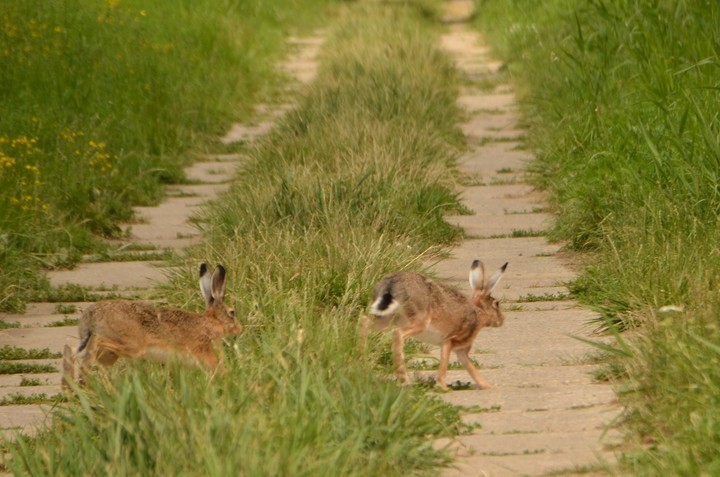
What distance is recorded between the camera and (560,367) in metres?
6.82

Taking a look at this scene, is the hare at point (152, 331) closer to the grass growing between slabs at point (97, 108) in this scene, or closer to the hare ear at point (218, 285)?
the hare ear at point (218, 285)

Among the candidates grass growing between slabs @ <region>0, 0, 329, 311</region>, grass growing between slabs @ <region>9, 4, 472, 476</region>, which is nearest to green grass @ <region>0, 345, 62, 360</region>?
grass growing between slabs @ <region>9, 4, 472, 476</region>

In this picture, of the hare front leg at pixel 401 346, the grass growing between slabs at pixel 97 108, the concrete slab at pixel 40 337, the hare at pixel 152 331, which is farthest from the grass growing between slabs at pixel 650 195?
the grass growing between slabs at pixel 97 108

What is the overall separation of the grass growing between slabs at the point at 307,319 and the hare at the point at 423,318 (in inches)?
5.5

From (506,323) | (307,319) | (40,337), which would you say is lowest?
(40,337)

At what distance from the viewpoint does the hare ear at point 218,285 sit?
6.87 metres

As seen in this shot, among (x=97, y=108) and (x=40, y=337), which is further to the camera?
(x=97, y=108)

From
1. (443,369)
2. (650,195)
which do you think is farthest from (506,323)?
(443,369)

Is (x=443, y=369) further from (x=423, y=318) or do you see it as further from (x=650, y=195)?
(x=650, y=195)

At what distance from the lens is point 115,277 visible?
9.48 metres

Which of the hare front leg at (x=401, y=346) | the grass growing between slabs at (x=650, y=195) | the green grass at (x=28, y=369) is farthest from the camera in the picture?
the green grass at (x=28, y=369)

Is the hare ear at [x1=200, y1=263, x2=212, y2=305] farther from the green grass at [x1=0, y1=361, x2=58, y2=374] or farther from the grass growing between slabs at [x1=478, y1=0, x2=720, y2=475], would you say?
the grass growing between slabs at [x1=478, y1=0, x2=720, y2=475]

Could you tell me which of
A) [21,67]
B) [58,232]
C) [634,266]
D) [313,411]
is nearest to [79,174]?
[58,232]

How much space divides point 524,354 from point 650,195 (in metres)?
1.76
